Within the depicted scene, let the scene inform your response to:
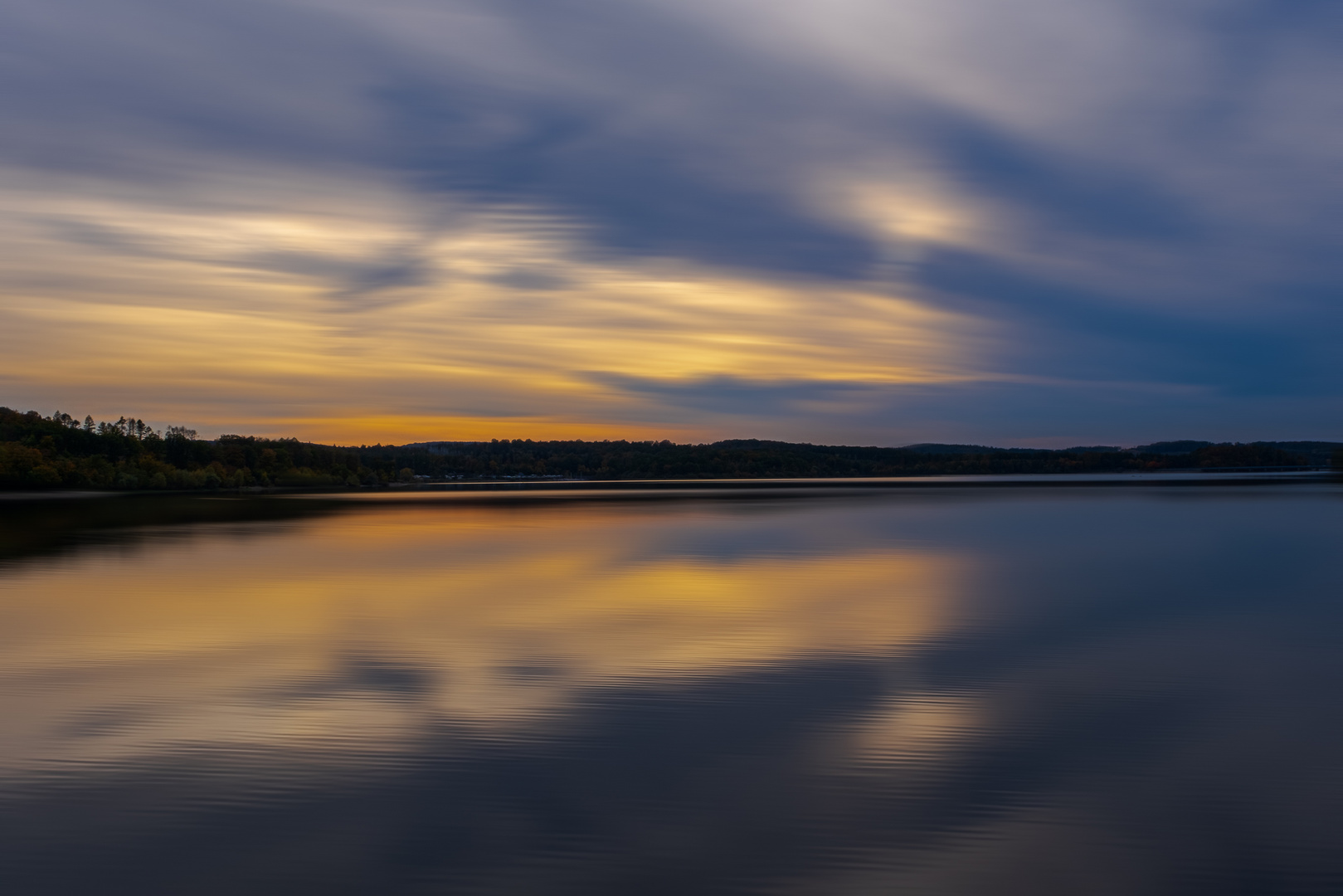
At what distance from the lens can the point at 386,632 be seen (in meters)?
15.8

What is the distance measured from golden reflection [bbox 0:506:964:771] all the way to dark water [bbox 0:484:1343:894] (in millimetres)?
86

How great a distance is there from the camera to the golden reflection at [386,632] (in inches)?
406

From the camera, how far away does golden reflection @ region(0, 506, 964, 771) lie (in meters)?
10.3

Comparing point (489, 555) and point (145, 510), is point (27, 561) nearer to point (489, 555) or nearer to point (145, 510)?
point (489, 555)

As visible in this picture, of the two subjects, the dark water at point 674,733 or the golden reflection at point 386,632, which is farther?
the golden reflection at point 386,632

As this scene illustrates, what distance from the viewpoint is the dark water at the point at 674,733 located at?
6.67 meters

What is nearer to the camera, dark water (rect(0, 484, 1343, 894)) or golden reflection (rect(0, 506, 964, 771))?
dark water (rect(0, 484, 1343, 894))

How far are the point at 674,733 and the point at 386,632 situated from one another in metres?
7.68

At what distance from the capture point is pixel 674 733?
970cm

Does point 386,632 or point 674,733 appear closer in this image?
point 674,733

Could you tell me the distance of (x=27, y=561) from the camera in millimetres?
26188

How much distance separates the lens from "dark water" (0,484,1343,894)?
6672 millimetres

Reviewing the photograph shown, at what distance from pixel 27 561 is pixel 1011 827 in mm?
27522

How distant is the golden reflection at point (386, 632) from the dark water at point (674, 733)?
0.09m
